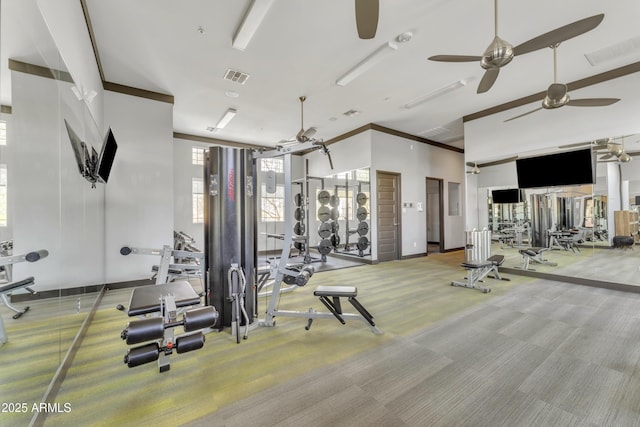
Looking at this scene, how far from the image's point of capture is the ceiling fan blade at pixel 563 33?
228 cm

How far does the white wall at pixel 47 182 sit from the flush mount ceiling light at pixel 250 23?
75.8 inches

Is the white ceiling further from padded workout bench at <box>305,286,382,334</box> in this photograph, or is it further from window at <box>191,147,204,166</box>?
padded workout bench at <box>305,286,382,334</box>

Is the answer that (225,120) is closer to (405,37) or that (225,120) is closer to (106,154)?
(106,154)

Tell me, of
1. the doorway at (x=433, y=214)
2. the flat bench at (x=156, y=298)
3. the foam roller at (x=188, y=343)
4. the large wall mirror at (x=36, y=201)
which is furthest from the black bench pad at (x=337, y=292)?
the doorway at (x=433, y=214)

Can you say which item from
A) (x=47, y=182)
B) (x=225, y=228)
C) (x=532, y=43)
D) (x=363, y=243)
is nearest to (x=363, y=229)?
(x=363, y=243)

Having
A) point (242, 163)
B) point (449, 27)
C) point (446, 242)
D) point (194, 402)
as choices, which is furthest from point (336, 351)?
point (446, 242)

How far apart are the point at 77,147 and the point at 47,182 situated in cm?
92

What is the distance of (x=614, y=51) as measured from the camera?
386 cm

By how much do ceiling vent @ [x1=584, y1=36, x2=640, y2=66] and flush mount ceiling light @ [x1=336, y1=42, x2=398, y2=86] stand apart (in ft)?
10.0

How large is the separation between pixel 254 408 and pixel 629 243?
21.9 feet

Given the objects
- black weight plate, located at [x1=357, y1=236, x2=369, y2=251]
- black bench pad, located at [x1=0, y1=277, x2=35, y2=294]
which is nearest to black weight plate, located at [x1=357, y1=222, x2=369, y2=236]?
black weight plate, located at [x1=357, y1=236, x2=369, y2=251]

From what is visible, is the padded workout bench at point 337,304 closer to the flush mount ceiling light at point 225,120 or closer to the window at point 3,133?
the window at point 3,133

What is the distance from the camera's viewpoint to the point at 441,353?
2.42 m

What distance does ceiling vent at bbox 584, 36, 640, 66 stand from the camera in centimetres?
367
